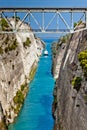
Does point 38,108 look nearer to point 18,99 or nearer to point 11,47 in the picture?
point 18,99

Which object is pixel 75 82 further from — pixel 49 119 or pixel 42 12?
pixel 49 119

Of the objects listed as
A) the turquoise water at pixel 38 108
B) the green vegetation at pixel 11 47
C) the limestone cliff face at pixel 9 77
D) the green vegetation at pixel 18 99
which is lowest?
the turquoise water at pixel 38 108

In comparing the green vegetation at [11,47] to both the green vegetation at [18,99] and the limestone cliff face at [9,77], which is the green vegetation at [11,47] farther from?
the green vegetation at [18,99]

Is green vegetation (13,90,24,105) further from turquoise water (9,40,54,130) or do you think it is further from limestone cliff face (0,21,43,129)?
turquoise water (9,40,54,130)

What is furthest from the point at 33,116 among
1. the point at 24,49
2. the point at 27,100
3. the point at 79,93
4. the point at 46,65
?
the point at 46,65

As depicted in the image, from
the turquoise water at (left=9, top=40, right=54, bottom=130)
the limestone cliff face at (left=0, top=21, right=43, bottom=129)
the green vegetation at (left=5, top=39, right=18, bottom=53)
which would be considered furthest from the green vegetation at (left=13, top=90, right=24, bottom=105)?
the green vegetation at (left=5, top=39, right=18, bottom=53)

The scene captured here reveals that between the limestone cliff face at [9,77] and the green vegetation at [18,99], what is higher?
the limestone cliff face at [9,77]

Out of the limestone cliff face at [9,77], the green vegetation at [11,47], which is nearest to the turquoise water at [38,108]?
the limestone cliff face at [9,77]

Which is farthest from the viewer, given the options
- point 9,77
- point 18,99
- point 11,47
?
point 11,47

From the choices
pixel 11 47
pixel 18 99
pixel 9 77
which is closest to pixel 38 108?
pixel 18 99
